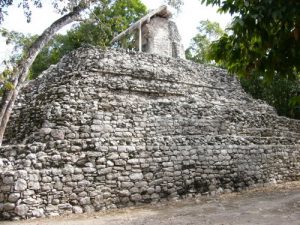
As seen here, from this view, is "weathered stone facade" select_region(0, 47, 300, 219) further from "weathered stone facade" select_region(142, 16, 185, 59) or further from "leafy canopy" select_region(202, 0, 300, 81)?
"weathered stone facade" select_region(142, 16, 185, 59)

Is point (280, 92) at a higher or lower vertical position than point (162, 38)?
lower

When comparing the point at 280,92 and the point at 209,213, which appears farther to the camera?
the point at 280,92

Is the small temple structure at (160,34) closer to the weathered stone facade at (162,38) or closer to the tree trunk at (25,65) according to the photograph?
the weathered stone facade at (162,38)

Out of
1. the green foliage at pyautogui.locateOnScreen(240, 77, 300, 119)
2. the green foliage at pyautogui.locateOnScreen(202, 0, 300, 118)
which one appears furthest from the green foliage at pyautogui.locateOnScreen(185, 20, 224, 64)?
the green foliage at pyautogui.locateOnScreen(202, 0, 300, 118)

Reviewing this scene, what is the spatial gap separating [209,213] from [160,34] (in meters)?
14.7

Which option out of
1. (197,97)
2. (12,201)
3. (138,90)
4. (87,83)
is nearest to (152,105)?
(138,90)

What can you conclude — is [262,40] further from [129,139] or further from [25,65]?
[25,65]

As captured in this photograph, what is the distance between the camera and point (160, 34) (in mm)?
20812

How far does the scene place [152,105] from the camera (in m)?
11.2

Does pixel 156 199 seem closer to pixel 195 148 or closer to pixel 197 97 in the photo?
pixel 195 148

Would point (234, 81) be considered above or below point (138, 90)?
above

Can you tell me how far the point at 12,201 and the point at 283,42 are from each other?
586 cm

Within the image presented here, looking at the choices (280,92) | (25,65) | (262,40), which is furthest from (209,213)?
(280,92)

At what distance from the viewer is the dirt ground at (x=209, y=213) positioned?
22.9 ft
